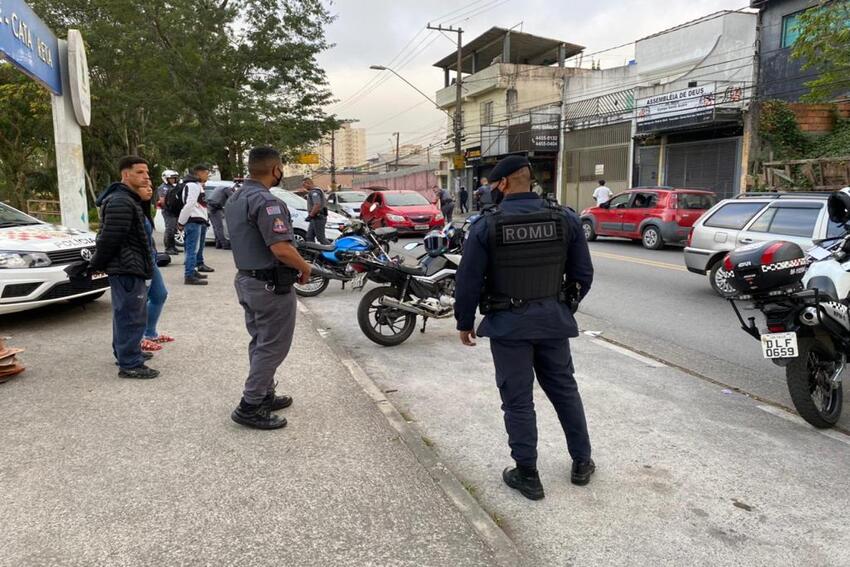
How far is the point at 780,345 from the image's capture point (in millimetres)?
3865

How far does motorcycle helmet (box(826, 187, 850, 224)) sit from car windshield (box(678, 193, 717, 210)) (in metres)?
11.5

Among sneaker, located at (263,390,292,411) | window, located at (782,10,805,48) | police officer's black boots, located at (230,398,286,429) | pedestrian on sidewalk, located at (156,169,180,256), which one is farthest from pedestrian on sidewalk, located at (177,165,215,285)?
window, located at (782,10,805,48)

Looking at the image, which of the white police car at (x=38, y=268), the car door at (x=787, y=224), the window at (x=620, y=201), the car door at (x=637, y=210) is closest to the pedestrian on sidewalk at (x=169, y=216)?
the white police car at (x=38, y=268)

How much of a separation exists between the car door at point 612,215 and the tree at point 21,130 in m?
20.0

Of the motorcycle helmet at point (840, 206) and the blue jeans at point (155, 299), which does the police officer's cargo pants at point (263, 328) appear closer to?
the blue jeans at point (155, 299)

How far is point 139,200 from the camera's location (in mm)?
4863

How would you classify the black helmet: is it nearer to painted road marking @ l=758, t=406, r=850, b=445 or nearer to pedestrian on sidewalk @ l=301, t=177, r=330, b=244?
painted road marking @ l=758, t=406, r=850, b=445

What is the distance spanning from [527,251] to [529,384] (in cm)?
66

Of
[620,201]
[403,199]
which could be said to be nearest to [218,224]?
[403,199]

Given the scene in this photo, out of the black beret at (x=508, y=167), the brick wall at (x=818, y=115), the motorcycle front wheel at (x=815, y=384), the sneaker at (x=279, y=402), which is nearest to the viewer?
the black beret at (x=508, y=167)

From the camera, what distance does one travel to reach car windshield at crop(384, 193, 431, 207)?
18.4m

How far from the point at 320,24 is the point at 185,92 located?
5.88 meters

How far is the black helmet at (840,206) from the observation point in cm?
430

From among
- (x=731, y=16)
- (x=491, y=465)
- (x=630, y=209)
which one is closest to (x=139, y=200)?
(x=491, y=465)
